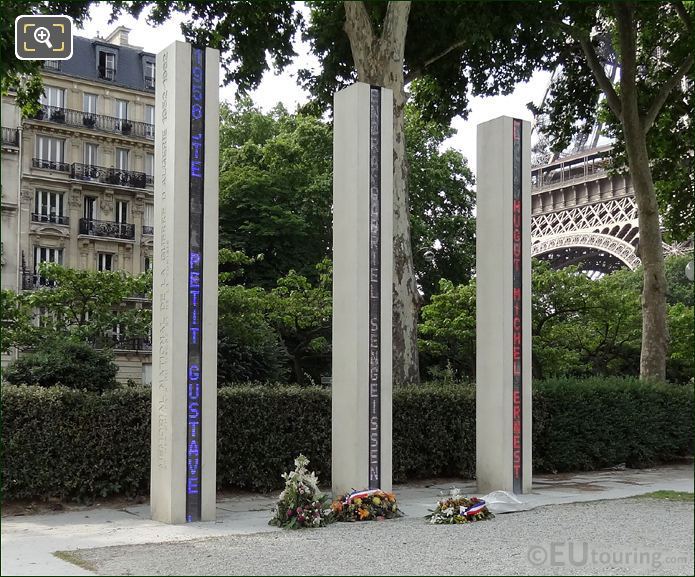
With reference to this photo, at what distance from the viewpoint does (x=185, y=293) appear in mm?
11469

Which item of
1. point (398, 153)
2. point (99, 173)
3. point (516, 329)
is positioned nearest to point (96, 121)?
point (99, 173)

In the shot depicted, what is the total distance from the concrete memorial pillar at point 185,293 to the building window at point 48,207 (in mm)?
40572

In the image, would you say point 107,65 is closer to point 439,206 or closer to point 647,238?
point 439,206

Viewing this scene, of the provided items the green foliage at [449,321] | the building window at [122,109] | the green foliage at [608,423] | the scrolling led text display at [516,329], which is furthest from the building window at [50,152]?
the scrolling led text display at [516,329]

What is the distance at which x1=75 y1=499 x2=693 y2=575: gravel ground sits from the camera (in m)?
8.40

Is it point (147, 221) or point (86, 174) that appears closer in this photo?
point (86, 174)

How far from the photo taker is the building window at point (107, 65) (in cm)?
5550

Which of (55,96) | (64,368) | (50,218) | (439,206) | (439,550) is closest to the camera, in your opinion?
(439,550)

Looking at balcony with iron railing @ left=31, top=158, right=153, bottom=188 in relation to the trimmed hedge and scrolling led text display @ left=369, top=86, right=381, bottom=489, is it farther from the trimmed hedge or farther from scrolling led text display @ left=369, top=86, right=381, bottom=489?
scrolling led text display @ left=369, top=86, right=381, bottom=489

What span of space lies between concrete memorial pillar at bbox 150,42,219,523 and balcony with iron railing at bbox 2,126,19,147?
3789 cm

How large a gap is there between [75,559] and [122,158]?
4713cm

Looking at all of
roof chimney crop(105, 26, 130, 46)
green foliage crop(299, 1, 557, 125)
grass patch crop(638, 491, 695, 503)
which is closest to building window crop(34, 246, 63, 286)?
roof chimney crop(105, 26, 130, 46)

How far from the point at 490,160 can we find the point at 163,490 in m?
7.13

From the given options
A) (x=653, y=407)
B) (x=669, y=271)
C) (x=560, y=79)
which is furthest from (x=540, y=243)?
(x=653, y=407)
